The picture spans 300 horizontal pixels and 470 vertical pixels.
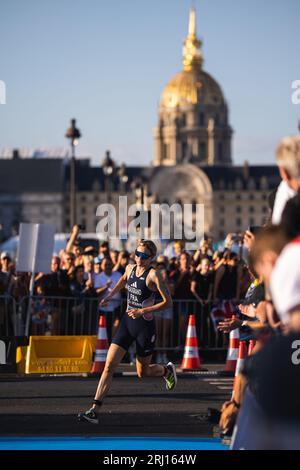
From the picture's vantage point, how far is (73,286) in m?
19.8

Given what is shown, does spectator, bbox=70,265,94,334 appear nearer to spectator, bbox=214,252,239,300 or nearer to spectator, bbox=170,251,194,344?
spectator, bbox=170,251,194,344

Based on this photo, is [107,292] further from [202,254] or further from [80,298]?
[202,254]

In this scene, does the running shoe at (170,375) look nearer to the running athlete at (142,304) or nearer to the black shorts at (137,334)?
the running athlete at (142,304)

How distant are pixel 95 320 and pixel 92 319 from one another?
5 centimetres

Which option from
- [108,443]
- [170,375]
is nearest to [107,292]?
[170,375]

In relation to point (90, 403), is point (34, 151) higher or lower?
higher

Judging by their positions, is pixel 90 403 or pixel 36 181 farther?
pixel 36 181

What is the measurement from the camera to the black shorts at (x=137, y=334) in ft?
36.5

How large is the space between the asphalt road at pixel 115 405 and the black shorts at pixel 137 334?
0.60 meters

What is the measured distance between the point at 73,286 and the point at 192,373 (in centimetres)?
357
